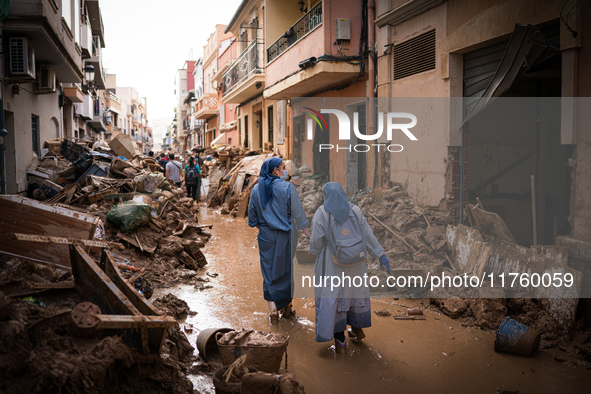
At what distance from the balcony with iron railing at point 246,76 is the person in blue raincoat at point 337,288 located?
14.6m

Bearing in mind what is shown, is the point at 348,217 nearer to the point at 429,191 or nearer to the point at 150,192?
the point at 429,191

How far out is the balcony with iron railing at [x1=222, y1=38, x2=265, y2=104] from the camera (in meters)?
18.4

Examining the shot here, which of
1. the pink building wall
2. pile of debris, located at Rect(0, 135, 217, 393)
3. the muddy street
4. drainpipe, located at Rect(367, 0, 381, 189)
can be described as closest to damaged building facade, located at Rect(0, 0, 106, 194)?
pile of debris, located at Rect(0, 135, 217, 393)

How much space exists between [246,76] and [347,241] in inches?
645

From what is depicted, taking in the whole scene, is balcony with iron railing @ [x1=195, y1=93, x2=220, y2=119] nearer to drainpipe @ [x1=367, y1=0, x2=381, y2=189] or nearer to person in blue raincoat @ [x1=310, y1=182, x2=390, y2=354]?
drainpipe @ [x1=367, y1=0, x2=381, y2=189]

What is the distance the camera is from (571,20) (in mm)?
5445

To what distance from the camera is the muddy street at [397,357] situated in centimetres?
392

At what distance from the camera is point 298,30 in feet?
44.8

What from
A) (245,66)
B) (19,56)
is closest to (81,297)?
(19,56)

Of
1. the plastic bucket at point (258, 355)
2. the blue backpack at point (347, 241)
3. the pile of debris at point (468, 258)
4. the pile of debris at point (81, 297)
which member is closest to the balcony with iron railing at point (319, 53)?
the pile of debris at point (468, 258)

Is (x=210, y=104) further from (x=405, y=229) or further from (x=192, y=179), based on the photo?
(x=405, y=229)

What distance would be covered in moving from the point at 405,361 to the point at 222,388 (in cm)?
194

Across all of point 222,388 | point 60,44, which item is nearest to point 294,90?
point 60,44

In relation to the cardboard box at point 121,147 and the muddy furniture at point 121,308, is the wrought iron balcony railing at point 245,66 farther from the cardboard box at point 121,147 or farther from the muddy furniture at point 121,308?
the muddy furniture at point 121,308
